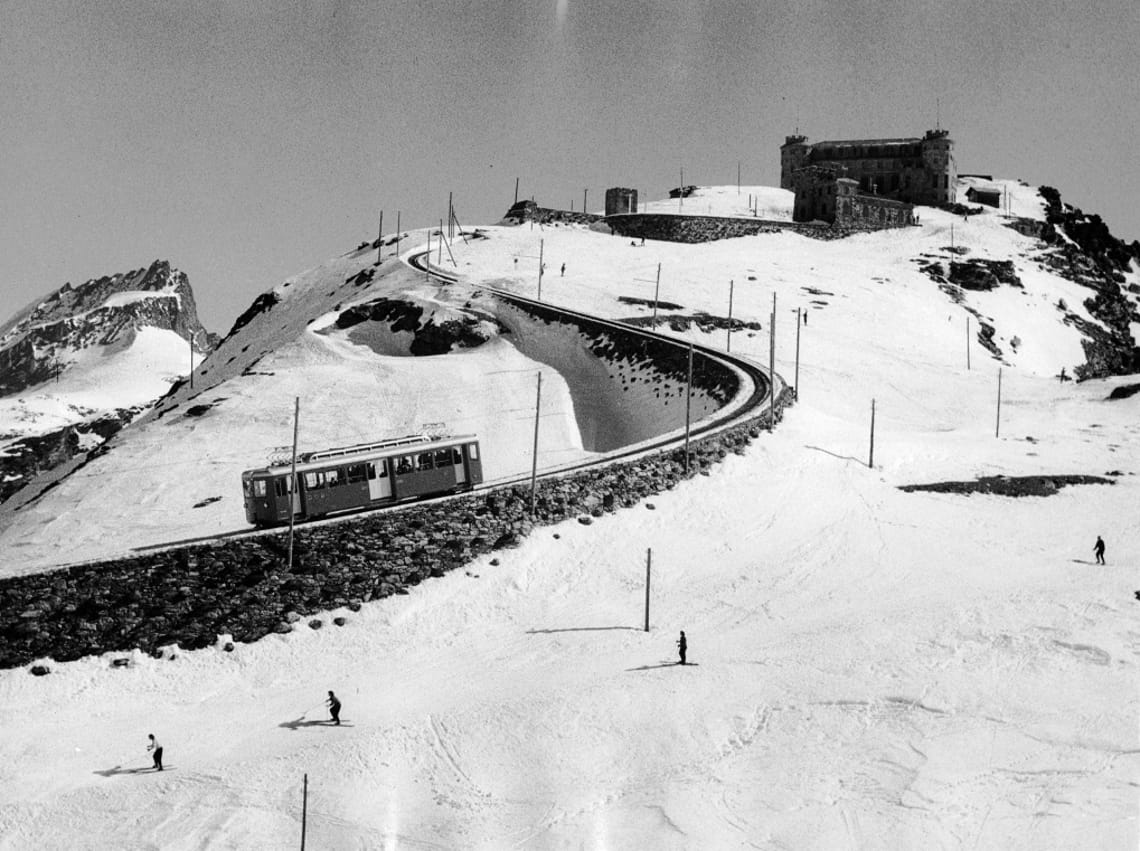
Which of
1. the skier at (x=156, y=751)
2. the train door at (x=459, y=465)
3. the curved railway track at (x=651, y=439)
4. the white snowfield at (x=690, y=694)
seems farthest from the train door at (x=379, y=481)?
the skier at (x=156, y=751)

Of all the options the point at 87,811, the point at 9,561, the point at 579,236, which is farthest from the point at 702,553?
the point at 579,236

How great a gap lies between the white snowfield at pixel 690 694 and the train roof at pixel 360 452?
547 centimetres

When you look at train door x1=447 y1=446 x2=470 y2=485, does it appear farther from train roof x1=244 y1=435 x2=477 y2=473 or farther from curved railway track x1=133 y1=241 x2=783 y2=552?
curved railway track x1=133 y1=241 x2=783 y2=552

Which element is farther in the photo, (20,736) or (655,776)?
(20,736)

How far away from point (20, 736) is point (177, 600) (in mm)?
6852

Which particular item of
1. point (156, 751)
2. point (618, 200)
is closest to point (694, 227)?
point (618, 200)

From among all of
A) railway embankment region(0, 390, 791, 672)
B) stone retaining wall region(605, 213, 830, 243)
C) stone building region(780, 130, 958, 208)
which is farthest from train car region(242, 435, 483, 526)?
stone building region(780, 130, 958, 208)

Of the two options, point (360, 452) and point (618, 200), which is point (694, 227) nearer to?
point (618, 200)

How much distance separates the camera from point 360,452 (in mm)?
44438

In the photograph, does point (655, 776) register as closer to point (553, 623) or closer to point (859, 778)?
point (859, 778)

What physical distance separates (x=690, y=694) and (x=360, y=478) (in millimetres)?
16600

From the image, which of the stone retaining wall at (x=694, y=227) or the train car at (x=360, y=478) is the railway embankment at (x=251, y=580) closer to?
the train car at (x=360, y=478)

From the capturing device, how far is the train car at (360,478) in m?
42.6

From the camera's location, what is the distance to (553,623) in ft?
131
